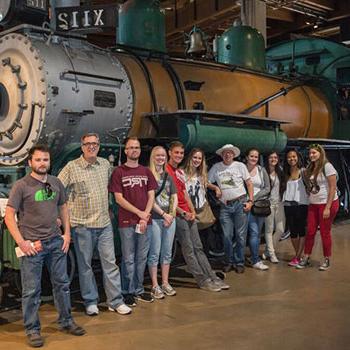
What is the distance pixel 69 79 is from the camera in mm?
4613

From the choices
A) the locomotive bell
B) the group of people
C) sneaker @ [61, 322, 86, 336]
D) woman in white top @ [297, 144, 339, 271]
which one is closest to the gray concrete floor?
sneaker @ [61, 322, 86, 336]

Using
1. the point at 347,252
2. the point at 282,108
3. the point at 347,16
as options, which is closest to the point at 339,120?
the point at 282,108

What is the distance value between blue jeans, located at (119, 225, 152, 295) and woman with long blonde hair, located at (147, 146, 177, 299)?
5.9 inches

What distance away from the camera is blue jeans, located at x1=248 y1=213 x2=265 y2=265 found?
234 inches

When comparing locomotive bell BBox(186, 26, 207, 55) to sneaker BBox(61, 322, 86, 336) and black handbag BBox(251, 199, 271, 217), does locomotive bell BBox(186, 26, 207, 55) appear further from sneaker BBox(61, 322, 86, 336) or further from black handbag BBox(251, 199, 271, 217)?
sneaker BBox(61, 322, 86, 336)

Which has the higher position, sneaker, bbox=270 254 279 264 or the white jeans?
the white jeans

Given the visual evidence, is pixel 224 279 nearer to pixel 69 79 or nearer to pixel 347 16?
pixel 69 79

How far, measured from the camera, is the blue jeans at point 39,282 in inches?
143

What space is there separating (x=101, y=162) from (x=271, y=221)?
8.65ft

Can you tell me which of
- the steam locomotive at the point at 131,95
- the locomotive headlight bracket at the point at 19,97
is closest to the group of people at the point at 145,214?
the steam locomotive at the point at 131,95

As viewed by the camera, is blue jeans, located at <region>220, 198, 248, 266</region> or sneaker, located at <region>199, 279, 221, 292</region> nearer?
sneaker, located at <region>199, 279, 221, 292</region>

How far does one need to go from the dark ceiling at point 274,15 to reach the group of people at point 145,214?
612 cm

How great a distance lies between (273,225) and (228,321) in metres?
2.44

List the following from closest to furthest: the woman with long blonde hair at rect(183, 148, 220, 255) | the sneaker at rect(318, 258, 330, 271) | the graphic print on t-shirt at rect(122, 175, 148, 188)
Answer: the graphic print on t-shirt at rect(122, 175, 148, 188)
the woman with long blonde hair at rect(183, 148, 220, 255)
the sneaker at rect(318, 258, 330, 271)
